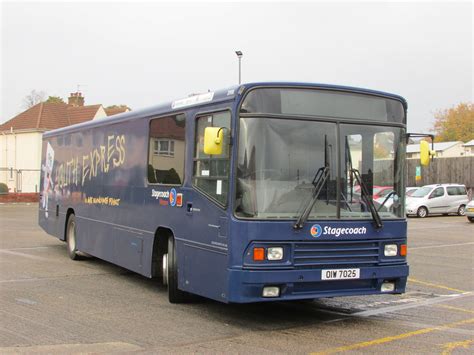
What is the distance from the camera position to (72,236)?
46.6 ft

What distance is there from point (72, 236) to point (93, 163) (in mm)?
2304

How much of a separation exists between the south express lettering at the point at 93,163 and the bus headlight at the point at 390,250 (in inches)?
205

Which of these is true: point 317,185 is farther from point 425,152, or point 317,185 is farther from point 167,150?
point 167,150

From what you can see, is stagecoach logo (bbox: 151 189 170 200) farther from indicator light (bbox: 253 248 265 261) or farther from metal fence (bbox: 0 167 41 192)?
metal fence (bbox: 0 167 41 192)

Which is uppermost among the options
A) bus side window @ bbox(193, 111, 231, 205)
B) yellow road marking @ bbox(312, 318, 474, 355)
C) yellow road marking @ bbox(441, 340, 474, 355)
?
bus side window @ bbox(193, 111, 231, 205)

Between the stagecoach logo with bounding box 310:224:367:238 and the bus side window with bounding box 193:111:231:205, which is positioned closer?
the stagecoach logo with bounding box 310:224:367:238

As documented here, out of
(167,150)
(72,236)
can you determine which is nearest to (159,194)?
(167,150)

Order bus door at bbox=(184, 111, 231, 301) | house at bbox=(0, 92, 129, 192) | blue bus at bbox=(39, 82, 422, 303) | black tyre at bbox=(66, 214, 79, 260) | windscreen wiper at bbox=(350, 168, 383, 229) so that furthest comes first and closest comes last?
house at bbox=(0, 92, 129, 192), black tyre at bbox=(66, 214, 79, 260), windscreen wiper at bbox=(350, 168, 383, 229), bus door at bbox=(184, 111, 231, 301), blue bus at bbox=(39, 82, 422, 303)

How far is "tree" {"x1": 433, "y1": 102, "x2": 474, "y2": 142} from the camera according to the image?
95.2 meters

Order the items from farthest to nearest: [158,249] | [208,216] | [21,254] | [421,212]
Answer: [421,212] < [21,254] < [158,249] < [208,216]

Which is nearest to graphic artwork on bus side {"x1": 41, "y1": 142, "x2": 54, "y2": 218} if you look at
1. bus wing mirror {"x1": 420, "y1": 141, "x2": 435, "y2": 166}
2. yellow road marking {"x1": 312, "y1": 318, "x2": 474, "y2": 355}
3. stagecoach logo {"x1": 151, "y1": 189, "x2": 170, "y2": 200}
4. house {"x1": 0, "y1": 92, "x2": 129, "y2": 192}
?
stagecoach logo {"x1": 151, "y1": 189, "x2": 170, "y2": 200}

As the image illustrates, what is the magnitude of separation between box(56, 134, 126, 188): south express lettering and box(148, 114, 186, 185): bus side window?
1383mm

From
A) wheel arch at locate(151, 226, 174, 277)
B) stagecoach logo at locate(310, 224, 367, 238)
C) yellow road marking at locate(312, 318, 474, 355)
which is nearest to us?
yellow road marking at locate(312, 318, 474, 355)

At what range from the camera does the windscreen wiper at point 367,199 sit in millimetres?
7734
